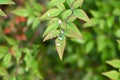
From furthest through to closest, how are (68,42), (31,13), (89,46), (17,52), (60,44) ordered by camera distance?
(68,42)
(89,46)
(31,13)
(17,52)
(60,44)

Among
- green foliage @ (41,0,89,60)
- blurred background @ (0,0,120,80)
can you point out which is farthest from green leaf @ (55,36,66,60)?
blurred background @ (0,0,120,80)

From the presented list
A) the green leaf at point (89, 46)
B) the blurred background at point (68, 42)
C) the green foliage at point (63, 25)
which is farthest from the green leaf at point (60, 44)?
the green leaf at point (89, 46)

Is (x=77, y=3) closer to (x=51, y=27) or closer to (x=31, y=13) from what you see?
(x=51, y=27)

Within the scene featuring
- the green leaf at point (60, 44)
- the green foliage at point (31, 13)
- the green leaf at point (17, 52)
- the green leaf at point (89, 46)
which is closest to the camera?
the green leaf at point (60, 44)

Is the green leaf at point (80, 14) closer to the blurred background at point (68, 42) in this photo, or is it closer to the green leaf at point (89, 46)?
the blurred background at point (68, 42)

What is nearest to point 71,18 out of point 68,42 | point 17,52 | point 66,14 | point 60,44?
point 66,14

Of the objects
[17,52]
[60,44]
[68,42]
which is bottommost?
[68,42]

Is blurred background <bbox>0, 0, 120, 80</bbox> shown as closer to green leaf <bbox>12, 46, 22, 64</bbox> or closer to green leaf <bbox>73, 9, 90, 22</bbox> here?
green leaf <bbox>12, 46, 22, 64</bbox>

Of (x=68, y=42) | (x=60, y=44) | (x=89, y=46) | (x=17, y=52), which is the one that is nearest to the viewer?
(x=60, y=44)
